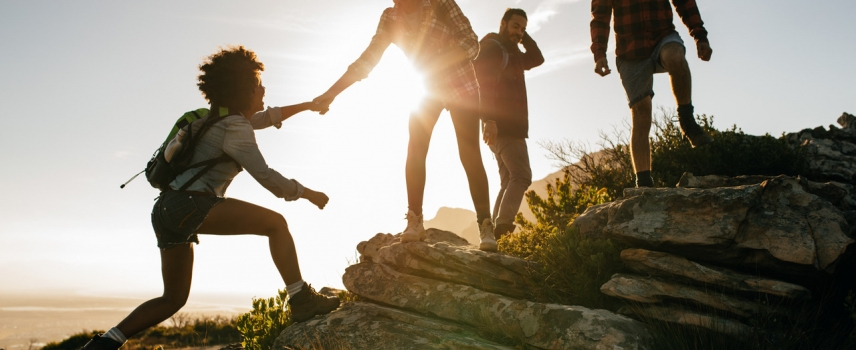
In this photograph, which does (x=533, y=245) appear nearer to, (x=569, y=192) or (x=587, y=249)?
(x=587, y=249)

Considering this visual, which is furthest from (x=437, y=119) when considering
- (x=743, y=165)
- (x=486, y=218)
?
(x=743, y=165)

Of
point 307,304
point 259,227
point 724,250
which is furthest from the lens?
point 307,304

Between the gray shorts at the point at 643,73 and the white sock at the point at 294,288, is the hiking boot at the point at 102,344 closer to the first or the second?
the white sock at the point at 294,288

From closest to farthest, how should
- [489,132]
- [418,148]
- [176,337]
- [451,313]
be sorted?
[451,313] < [418,148] < [489,132] < [176,337]

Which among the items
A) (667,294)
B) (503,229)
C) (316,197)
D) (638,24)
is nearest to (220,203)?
(316,197)

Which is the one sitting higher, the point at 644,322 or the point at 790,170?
the point at 790,170

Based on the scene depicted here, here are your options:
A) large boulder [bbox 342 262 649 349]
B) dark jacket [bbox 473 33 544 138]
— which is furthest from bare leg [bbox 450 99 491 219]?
dark jacket [bbox 473 33 544 138]

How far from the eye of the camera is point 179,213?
129 inches

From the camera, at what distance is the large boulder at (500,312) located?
10.9 feet

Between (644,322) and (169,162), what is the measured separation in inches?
147

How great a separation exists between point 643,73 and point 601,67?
425 mm

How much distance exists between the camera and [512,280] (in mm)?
4332

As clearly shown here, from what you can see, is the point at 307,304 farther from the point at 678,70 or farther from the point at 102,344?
the point at 678,70

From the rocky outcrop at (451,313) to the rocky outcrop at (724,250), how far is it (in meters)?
0.43
